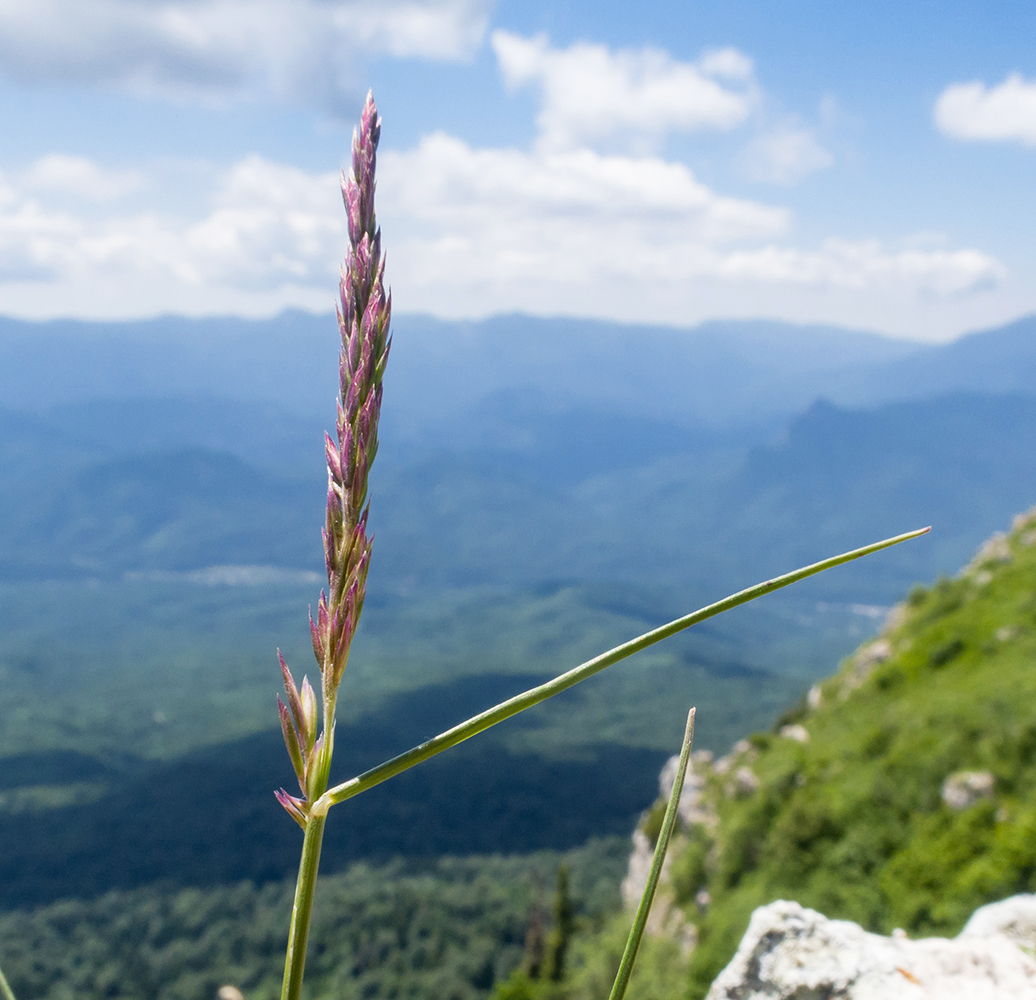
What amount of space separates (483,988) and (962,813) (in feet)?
220

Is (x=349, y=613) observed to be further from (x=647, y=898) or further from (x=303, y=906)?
(x=647, y=898)

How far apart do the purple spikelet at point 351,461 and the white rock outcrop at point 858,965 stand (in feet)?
5.07

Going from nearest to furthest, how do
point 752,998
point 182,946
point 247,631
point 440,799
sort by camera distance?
point 752,998 < point 182,946 < point 440,799 < point 247,631

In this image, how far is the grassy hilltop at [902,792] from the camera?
11.0m

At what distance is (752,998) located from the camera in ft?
Answer: 6.32

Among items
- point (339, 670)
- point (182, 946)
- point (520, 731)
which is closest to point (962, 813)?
point (339, 670)

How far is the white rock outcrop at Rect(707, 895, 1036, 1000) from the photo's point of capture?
179 cm

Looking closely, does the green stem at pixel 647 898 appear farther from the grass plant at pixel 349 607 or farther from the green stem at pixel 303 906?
the green stem at pixel 303 906

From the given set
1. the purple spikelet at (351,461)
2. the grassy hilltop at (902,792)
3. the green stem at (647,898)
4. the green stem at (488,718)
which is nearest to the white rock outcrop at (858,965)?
the green stem at (647,898)

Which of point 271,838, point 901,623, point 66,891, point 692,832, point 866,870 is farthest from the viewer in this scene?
point 271,838

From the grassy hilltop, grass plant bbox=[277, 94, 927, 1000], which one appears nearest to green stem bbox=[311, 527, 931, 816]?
grass plant bbox=[277, 94, 927, 1000]

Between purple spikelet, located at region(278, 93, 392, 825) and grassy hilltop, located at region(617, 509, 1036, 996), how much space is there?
33.0ft

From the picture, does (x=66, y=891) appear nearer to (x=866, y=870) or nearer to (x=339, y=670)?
(x=866, y=870)

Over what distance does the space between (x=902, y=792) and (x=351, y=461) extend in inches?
631
